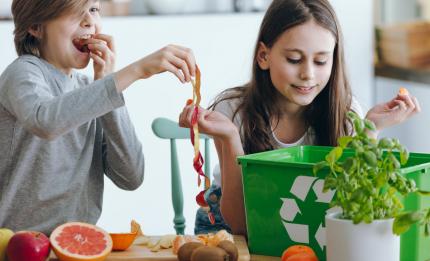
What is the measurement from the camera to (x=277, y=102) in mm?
1824

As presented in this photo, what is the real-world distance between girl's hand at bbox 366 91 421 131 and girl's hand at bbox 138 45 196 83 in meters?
0.44

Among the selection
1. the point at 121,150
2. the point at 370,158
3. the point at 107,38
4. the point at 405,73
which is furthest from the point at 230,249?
the point at 405,73

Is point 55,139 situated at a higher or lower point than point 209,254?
higher

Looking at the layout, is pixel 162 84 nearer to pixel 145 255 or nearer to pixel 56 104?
pixel 56 104

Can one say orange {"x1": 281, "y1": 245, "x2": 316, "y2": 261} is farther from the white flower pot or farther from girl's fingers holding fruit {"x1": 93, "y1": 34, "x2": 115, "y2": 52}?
girl's fingers holding fruit {"x1": 93, "y1": 34, "x2": 115, "y2": 52}

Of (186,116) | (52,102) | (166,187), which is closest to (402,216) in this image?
(186,116)

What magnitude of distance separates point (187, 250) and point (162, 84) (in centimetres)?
213

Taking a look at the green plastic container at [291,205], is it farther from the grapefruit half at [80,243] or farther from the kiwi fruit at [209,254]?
the grapefruit half at [80,243]

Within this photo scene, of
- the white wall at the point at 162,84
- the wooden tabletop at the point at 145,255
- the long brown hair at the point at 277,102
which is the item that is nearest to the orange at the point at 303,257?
the wooden tabletop at the point at 145,255

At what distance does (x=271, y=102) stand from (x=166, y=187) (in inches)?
63.9

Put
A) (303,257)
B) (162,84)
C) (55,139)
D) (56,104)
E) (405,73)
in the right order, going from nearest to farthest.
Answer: (303,257) < (56,104) < (55,139) < (162,84) < (405,73)

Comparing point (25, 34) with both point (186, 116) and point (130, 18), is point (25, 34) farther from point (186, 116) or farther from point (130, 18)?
point (130, 18)

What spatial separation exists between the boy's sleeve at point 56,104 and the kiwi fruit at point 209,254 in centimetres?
38

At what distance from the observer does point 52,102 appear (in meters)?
1.55
